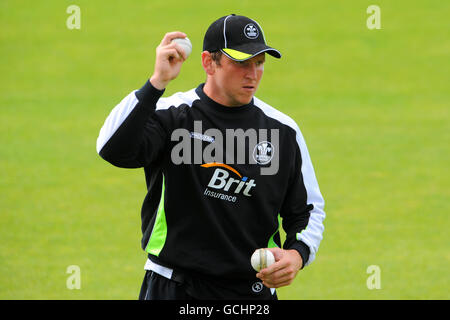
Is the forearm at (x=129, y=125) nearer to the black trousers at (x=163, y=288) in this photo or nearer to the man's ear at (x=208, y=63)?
the man's ear at (x=208, y=63)

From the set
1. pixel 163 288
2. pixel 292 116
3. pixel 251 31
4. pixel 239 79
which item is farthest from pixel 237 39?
pixel 292 116

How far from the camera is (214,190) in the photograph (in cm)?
458

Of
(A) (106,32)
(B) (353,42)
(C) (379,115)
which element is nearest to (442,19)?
(B) (353,42)

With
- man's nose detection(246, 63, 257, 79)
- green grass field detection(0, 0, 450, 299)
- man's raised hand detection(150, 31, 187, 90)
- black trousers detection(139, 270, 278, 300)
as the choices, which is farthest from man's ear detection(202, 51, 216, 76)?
green grass field detection(0, 0, 450, 299)

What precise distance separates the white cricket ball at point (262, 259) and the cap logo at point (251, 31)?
3.96 feet

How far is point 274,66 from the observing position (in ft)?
65.7

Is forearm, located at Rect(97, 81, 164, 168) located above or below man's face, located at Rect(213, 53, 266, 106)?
below

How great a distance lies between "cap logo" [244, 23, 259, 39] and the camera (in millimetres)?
4677

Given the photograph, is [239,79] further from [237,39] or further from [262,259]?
[262,259]

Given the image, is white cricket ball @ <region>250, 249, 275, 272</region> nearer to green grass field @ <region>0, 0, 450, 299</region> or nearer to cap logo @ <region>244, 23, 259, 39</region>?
cap logo @ <region>244, 23, 259, 39</region>

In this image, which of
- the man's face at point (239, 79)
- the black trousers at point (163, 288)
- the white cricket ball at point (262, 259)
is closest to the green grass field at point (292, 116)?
the black trousers at point (163, 288)

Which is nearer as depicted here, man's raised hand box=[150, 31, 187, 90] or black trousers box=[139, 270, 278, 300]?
man's raised hand box=[150, 31, 187, 90]

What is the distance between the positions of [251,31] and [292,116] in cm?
1153

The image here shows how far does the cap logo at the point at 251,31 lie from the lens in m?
4.68
